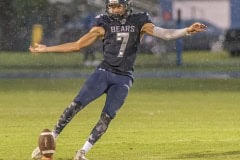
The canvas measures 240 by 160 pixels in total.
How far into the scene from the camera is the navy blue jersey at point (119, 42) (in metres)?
11.5

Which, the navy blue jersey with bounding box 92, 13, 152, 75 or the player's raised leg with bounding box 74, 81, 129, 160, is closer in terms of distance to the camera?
the player's raised leg with bounding box 74, 81, 129, 160

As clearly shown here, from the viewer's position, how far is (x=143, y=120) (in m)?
16.2

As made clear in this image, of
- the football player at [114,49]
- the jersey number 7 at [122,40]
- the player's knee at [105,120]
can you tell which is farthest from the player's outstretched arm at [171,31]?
the player's knee at [105,120]

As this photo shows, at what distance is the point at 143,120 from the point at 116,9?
5089 mm

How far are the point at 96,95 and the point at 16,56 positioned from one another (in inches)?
629

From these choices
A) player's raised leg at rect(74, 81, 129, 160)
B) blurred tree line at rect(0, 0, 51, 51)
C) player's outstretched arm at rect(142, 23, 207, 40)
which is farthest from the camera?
blurred tree line at rect(0, 0, 51, 51)

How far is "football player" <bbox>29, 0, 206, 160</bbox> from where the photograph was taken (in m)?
11.3

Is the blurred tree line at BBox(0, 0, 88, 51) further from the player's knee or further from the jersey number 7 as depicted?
the player's knee

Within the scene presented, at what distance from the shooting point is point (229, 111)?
17703 mm

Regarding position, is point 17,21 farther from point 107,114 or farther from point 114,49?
point 107,114

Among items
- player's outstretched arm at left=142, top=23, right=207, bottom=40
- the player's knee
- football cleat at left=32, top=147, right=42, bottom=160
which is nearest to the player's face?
player's outstretched arm at left=142, top=23, right=207, bottom=40

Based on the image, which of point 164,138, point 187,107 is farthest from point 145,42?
point 164,138

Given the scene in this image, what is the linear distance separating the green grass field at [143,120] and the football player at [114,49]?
728 mm

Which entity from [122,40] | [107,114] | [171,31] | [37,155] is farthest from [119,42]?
[37,155]
